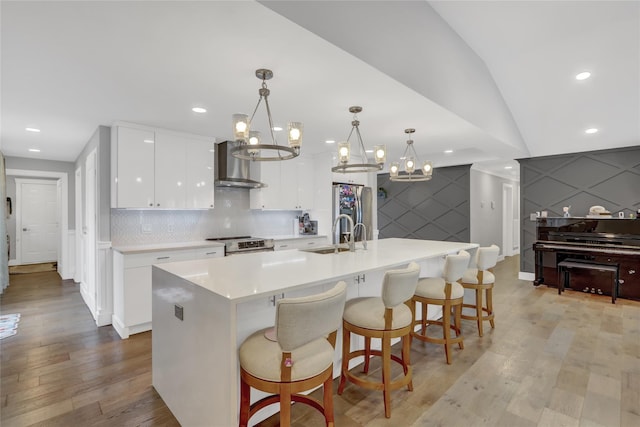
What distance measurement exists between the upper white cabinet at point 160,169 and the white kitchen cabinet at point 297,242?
1.15 meters

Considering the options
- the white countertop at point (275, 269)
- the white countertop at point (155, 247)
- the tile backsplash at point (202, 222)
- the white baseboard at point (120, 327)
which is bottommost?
the white baseboard at point (120, 327)

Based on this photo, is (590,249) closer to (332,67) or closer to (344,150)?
(344,150)

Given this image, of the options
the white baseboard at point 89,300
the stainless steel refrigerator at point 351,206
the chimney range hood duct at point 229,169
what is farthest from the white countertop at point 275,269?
the white baseboard at point 89,300

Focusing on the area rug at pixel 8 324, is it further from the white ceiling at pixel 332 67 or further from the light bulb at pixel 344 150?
the light bulb at pixel 344 150

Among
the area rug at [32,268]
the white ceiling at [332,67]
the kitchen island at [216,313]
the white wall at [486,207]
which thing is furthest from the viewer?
the white wall at [486,207]

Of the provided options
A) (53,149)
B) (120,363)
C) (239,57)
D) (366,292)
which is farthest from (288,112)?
(53,149)

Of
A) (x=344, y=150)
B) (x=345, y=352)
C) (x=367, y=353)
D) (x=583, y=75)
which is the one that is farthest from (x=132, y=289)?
(x=583, y=75)

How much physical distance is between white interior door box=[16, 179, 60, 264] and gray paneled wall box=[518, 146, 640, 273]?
1000cm

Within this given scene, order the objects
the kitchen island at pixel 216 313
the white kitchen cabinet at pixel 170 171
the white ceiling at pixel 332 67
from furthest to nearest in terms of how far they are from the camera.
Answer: the white kitchen cabinet at pixel 170 171 < the white ceiling at pixel 332 67 < the kitchen island at pixel 216 313

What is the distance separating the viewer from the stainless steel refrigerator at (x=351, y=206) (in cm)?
522

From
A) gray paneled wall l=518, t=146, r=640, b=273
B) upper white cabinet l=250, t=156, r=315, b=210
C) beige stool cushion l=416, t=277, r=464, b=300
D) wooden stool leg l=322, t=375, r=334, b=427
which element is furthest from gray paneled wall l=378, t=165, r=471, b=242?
wooden stool leg l=322, t=375, r=334, b=427

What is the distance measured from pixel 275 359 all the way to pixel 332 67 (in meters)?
1.89

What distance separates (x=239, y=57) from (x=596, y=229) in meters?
5.82

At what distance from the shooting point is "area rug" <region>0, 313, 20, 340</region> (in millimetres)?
3273
